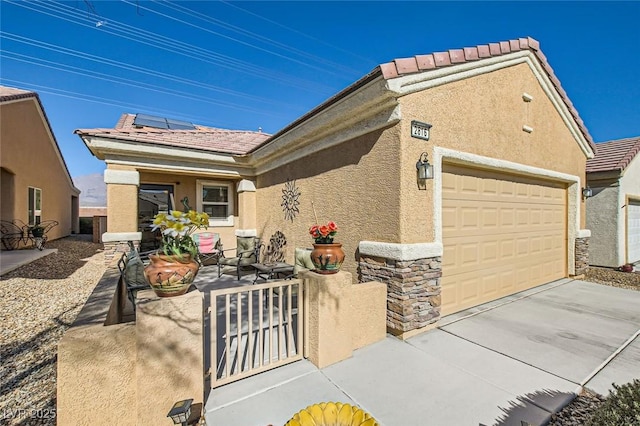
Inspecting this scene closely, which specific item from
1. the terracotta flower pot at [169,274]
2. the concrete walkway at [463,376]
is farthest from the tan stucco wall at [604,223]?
the terracotta flower pot at [169,274]

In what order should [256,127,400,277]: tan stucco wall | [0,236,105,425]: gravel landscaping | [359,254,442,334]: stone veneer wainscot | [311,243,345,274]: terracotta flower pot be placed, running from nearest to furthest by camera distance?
1. [0,236,105,425]: gravel landscaping
2. [311,243,345,274]: terracotta flower pot
3. [359,254,442,334]: stone veneer wainscot
4. [256,127,400,277]: tan stucco wall

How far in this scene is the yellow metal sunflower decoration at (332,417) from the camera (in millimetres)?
1397

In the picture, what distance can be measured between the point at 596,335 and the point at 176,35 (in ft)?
46.4

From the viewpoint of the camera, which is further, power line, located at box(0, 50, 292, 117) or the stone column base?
power line, located at box(0, 50, 292, 117)

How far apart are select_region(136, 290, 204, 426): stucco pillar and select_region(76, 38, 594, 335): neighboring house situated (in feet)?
8.80

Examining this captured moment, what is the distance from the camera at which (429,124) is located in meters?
4.14

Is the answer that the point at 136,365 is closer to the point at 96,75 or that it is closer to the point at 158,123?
the point at 158,123

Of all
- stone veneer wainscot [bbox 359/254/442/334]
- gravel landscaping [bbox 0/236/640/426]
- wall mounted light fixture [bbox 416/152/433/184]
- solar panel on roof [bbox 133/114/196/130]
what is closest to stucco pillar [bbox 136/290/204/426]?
gravel landscaping [bbox 0/236/640/426]

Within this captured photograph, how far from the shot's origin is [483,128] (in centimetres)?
499

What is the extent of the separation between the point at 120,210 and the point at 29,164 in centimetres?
826

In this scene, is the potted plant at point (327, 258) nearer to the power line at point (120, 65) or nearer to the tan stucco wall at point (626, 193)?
the power line at point (120, 65)

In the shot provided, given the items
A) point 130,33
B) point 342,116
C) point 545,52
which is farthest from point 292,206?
point 130,33

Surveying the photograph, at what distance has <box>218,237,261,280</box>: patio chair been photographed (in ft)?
23.7

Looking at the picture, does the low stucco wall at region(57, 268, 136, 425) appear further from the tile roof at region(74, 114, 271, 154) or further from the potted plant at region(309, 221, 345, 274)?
the tile roof at region(74, 114, 271, 154)
